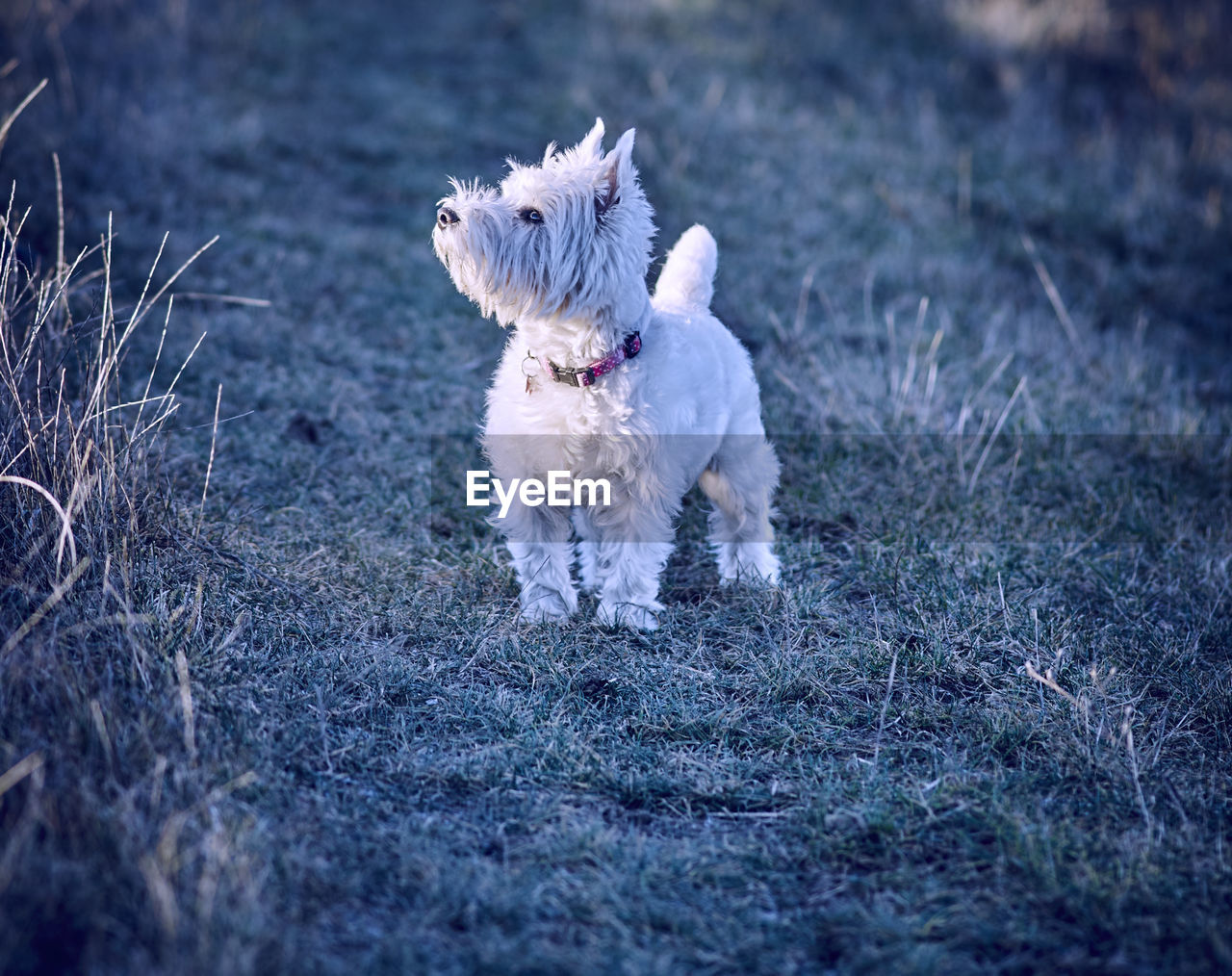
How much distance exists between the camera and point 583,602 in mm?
3736

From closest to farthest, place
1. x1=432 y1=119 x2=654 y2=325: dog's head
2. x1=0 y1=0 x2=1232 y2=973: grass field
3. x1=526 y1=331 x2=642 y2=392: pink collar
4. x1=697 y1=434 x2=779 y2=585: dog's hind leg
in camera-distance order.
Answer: x1=0 y1=0 x2=1232 y2=973: grass field
x1=432 y1=119 x2=654 y2=325: dog's head
x1=526 y1=331 x2=642 y2=392: pink collar
x1=697 y1=434 x2=779 y2=585: dog's hind leg

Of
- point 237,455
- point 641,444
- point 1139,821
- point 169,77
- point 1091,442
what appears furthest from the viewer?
point 169,77

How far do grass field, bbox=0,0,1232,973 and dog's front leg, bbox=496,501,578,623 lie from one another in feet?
0.37

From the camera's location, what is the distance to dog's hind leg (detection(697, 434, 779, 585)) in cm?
390

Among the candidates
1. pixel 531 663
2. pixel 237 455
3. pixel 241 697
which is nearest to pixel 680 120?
pixel 237 455

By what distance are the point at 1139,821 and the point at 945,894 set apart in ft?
2.20

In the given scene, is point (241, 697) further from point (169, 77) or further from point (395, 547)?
point (169, 77)

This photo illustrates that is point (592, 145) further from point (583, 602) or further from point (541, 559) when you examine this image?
point (583, 602)

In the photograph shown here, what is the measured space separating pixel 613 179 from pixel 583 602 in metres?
1.47

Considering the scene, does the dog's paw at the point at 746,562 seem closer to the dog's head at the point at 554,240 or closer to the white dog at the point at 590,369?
the white dog at the point at 590,369

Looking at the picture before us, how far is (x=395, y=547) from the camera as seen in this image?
3.90m

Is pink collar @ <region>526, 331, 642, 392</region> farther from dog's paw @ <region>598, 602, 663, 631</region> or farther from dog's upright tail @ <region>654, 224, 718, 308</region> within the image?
dog's paw @ <region>598, 602, 663, 631</region>

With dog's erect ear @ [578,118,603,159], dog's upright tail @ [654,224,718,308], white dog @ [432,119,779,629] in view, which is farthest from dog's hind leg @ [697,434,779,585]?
dog's erect ear @ [578,118,603,159]

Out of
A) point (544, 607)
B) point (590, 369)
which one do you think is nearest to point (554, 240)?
point (590, 369)
